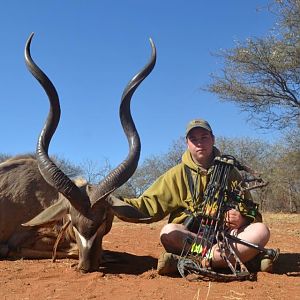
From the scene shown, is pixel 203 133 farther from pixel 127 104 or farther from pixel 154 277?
pixel 154 277

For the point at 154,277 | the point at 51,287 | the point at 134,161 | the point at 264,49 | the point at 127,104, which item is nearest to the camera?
the point at 51,287

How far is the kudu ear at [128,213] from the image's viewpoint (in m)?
4.38

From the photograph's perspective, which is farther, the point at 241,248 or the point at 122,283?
the point at 241,248

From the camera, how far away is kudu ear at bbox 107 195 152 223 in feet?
14.4

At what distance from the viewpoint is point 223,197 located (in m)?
4.10

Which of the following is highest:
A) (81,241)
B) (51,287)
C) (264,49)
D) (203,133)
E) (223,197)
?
(264,49)

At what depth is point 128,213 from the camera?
173 inches

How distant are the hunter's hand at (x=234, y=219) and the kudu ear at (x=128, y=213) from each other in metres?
0.64

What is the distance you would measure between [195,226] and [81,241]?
3.15 feet

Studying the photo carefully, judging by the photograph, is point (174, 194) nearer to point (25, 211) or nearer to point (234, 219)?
point (234, 219)

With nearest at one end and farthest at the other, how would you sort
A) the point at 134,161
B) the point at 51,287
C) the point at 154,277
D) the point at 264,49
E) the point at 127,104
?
the point at 51,287
the point at 154,277
the point at 134,161
the point at 127,104
the point at 264,49

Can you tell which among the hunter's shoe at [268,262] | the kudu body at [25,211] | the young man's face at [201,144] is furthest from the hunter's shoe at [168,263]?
the kudu body at [25,211]

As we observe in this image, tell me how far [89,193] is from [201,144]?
3.55 feet

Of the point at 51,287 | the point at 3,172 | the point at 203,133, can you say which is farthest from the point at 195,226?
the point at 3,172
